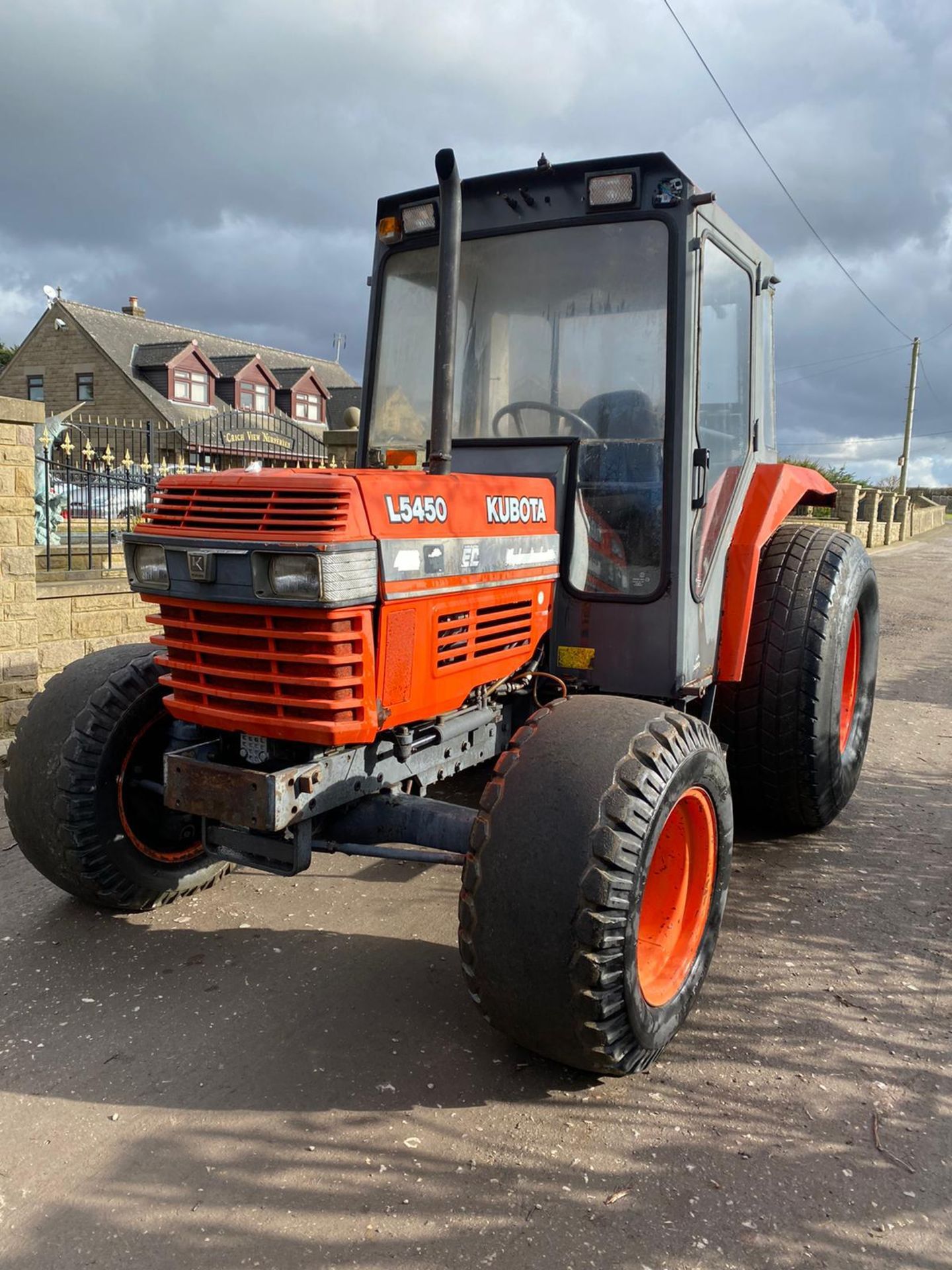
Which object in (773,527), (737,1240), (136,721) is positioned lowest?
→ (737,1240)

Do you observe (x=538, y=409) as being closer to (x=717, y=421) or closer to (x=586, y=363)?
(x=586, y=363)

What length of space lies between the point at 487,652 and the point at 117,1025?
5.21 ft

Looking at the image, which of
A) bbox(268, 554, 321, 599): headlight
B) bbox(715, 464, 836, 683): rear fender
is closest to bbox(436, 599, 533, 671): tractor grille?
bbox(268, 554, 321, 599): headlight

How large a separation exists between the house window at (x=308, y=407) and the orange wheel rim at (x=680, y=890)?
36.4m

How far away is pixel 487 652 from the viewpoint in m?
3.19

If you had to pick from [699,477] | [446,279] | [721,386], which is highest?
[446,279]

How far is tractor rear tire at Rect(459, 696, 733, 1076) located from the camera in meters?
2.42

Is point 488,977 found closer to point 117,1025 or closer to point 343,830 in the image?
point 343,830

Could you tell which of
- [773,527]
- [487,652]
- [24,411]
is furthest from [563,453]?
[24,411]

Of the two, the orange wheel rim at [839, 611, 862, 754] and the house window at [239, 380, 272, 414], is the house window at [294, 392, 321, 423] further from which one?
the orange wheel rim at [839, 611, 862, 754]

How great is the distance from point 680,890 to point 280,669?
141 cm

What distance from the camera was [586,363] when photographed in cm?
360

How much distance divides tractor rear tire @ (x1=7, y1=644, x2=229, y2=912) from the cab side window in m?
2.08

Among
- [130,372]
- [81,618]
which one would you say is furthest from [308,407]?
[81,618]
